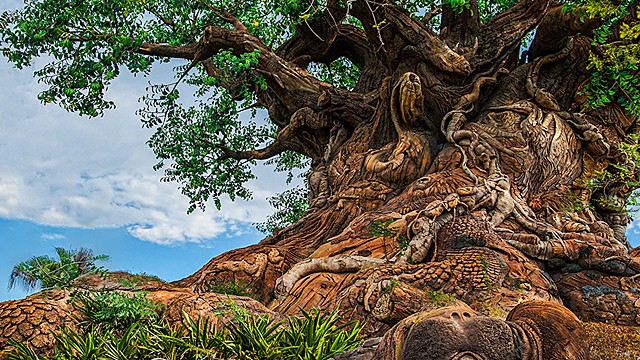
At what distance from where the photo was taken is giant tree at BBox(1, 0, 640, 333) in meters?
4.60

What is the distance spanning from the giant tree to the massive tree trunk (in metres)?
0.02

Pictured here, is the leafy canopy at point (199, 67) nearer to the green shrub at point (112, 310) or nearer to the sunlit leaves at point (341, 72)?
the sunlit leaves at point (341, 72)

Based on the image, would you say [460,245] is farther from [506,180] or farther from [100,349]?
[100,349]

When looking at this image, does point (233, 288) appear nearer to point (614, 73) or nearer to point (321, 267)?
point (321, 267)

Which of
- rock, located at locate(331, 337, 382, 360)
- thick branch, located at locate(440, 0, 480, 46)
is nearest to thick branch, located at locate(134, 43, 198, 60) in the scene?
thick branch, located at locate(440, 0, 480, 46)

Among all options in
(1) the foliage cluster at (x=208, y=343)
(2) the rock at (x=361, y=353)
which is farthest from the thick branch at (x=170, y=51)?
(2) the rock at (x=361, y=353)

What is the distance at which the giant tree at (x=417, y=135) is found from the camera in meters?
4.60

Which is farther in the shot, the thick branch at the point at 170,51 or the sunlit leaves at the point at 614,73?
the thick branch at the point at 170,51

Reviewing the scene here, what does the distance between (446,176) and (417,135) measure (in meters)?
1.05

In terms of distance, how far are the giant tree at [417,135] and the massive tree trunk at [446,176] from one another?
0.07 ft

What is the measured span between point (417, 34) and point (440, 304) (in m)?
4.59

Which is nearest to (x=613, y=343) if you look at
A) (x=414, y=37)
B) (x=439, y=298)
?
(x=439, y=298)

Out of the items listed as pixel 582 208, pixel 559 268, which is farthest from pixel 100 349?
pixel 582 208

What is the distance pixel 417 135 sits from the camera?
700 cm
